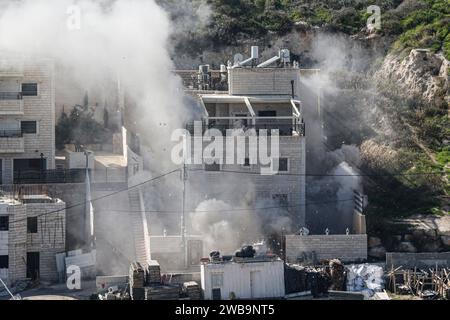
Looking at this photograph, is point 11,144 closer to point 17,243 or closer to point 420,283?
point 17,243

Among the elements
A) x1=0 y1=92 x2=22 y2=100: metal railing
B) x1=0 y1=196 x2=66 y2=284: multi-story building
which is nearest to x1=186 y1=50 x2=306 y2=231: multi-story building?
x1=0 y1=196 x2=66 y2=284: multi-story building

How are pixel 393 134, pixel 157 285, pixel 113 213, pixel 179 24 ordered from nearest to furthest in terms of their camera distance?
pixel 157 285, pixel 113 213, pixel 393 134, pixel 179 24

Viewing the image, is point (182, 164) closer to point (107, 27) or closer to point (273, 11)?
point (107, 27)

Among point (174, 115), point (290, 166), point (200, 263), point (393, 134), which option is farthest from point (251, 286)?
point (393, 134)

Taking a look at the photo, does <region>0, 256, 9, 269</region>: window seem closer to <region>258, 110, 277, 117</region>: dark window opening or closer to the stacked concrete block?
the stacked concrete block

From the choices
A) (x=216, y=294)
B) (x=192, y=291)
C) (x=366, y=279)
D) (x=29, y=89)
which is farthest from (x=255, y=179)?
(x=29, y=89)

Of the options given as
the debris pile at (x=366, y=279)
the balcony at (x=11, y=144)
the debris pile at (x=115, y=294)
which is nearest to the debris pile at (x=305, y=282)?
the debris pile at (x=366, y=279)

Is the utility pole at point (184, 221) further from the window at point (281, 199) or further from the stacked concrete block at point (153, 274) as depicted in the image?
the window at point (281, 199)
